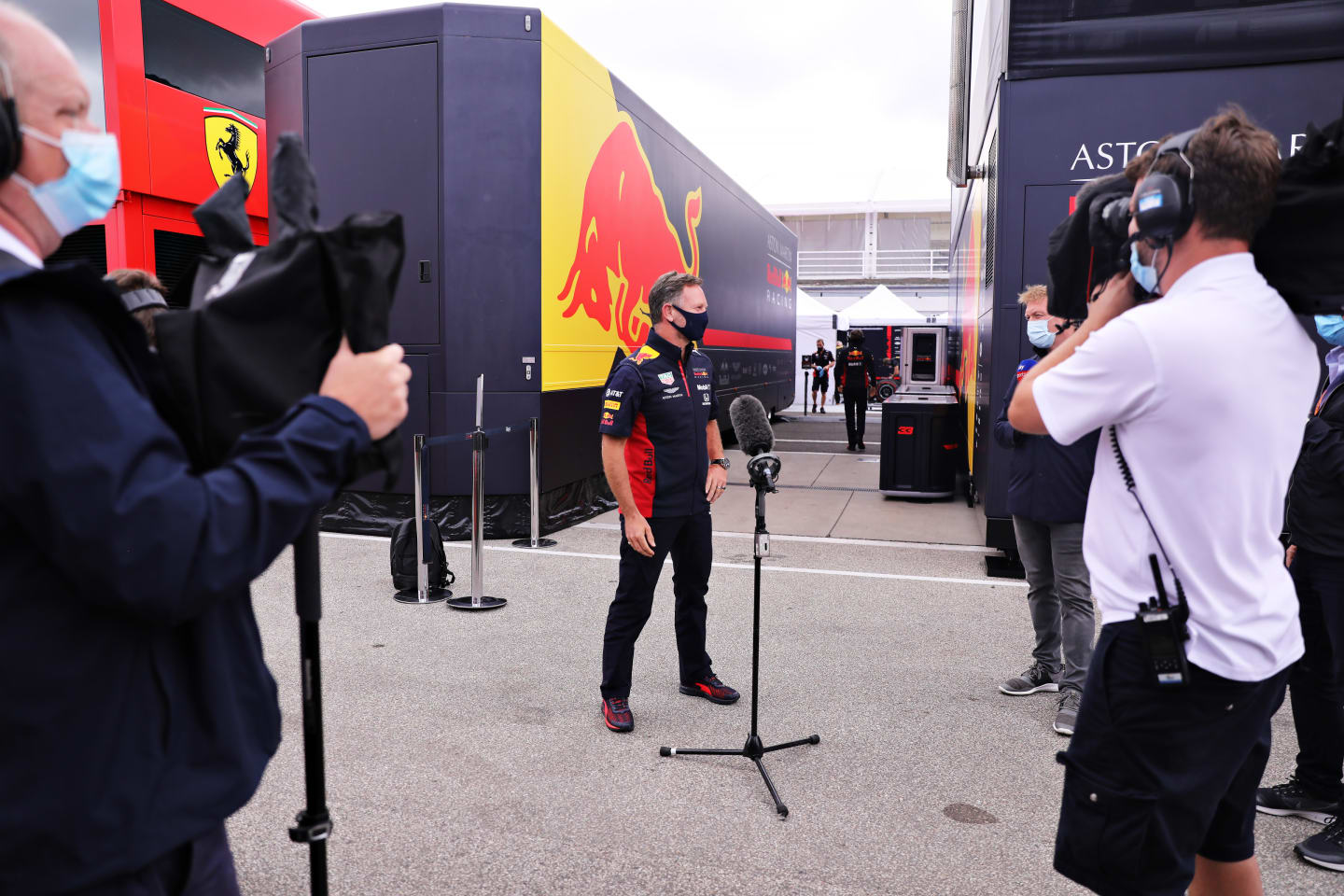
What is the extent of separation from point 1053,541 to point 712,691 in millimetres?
1617

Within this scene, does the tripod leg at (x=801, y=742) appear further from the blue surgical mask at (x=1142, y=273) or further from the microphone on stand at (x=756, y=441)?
the blue surgical mask at (x=1142, y=273)

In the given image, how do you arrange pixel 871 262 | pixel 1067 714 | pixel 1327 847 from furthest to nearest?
1. pixel 871 262
2. pixel 1067 714
3. pixel 1327 847

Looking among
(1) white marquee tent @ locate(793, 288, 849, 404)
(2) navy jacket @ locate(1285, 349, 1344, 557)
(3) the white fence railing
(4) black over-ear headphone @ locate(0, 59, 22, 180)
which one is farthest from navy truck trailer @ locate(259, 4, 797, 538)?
(3) the white fence railing

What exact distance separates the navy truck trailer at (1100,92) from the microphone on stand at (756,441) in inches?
126

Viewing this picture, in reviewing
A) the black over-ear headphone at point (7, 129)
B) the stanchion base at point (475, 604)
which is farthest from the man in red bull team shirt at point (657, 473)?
the black over-ear headphone at point (7, 129)

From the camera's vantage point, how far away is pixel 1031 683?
4.23m

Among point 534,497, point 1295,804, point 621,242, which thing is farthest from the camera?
point 621,242

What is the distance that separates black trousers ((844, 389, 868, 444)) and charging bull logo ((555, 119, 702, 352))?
5.45m

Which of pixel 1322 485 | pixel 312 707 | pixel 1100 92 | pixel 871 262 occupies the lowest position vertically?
pixel 312 707

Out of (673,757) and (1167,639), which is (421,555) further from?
(1167,639)

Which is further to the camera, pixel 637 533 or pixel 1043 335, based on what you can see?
pixel 1043 335

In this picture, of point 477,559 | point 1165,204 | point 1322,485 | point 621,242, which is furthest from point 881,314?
point 1165,204

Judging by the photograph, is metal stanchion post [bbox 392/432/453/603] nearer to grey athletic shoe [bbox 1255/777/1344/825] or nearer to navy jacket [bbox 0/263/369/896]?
grey athletic shoe [bbox 1255/777/1344/825]

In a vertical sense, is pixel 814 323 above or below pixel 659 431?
above
